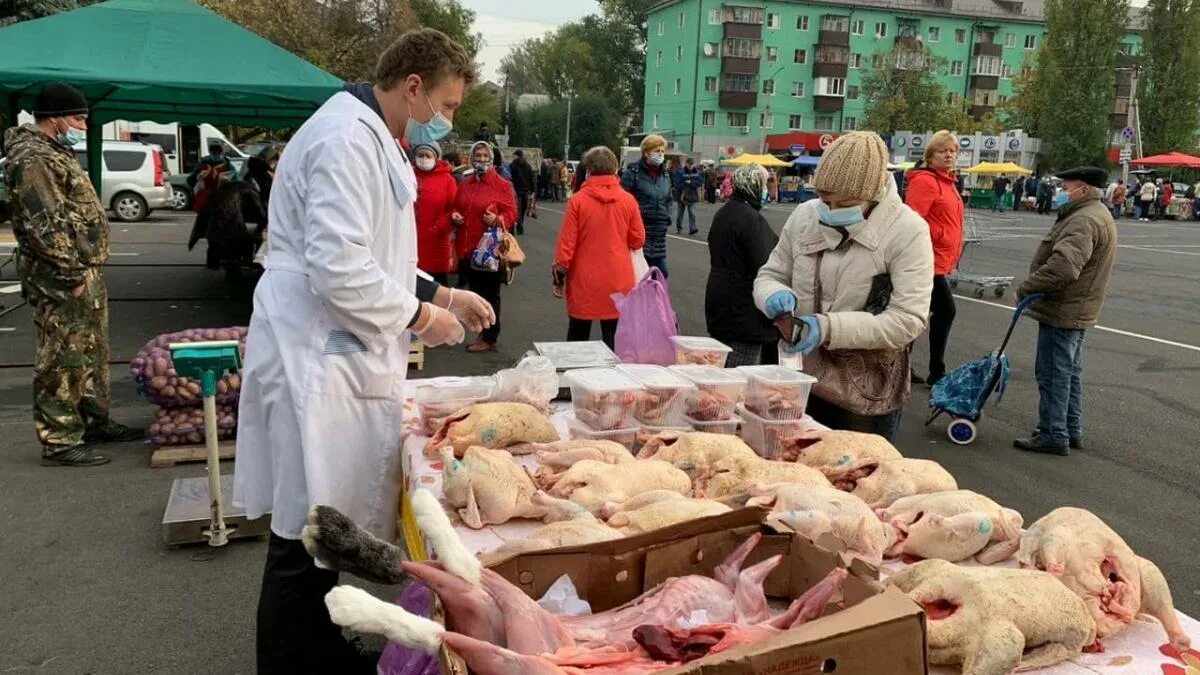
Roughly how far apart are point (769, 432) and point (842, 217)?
0.88m

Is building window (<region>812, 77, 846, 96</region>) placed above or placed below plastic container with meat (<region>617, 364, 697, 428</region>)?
above

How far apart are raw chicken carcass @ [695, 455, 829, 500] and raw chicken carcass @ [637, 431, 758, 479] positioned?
0.04 m

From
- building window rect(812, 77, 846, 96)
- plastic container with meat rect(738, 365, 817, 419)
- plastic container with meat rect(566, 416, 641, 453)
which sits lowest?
plastic container with meat rect(566, 416, 641, 453)

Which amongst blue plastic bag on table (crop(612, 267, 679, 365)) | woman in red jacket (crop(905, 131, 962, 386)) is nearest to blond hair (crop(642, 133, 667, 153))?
woman in red jacket (crop(905, 131, 962, 386))

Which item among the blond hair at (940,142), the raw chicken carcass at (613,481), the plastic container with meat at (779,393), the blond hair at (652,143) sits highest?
the blond hair at (940,142)

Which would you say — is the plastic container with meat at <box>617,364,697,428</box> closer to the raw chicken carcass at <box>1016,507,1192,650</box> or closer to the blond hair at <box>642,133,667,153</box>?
the raw chicken carcass at <box>1016,507,1192,650</box>

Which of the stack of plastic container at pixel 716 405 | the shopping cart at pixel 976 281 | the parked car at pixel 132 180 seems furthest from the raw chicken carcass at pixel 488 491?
the parked car at pixel 132 180

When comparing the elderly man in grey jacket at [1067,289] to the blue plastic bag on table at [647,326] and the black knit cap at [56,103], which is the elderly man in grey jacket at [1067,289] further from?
the black knit cap at [56,103]

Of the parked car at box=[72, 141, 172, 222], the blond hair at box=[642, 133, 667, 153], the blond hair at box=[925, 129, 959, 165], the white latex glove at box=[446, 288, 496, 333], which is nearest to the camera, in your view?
the white latex glove at box=[446, 288, 496, 333]

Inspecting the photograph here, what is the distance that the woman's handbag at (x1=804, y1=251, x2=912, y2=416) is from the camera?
3375 mm

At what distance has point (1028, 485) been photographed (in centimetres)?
559

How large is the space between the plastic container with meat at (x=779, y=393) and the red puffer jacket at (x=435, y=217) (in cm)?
579

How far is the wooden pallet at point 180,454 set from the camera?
534cm

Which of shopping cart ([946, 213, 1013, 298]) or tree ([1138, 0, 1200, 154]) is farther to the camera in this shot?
tree ([1138, 0, 1200, 154])
